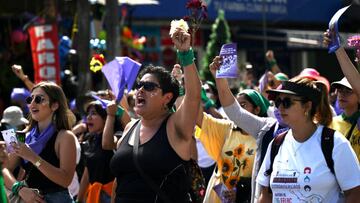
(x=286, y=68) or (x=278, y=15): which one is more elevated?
(x=278, y=15)

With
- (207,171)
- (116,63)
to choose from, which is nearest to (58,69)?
(207,171)

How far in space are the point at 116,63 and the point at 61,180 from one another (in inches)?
48.9

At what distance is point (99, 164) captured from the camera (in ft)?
22.4

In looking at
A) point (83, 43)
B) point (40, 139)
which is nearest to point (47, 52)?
point (83, 43)

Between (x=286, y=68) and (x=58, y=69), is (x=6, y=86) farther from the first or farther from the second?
(x=286, y=68)

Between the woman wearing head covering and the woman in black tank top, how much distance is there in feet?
4.91

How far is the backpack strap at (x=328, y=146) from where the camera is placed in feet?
14.8

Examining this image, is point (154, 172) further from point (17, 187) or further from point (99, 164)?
point (99, 164)

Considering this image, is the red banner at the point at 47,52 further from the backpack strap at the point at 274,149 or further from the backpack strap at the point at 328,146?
the backpack strap at the point at 328,146

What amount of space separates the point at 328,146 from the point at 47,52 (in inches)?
340

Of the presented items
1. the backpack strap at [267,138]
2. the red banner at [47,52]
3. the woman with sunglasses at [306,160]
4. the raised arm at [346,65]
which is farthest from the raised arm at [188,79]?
the red banner at [47,52]

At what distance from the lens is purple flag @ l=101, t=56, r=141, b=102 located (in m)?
6.35

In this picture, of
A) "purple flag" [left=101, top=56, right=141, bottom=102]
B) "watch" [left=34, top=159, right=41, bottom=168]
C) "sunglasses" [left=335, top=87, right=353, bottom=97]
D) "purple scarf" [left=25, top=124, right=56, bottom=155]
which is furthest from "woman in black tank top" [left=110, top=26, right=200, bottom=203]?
"sunglasses" [left=335, top=87, right=353, bottom=97]

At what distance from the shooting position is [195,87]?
4.60m
